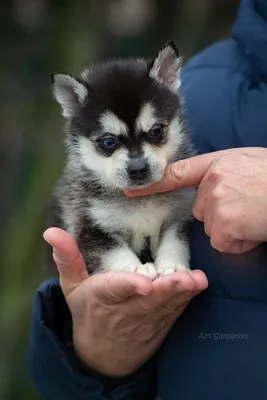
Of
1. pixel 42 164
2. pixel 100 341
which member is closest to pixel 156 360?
pixel 100 341

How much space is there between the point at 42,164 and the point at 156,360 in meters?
2.30

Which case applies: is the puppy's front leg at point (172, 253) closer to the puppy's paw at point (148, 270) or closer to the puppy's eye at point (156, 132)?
the puppy's paw at point (148, 270)

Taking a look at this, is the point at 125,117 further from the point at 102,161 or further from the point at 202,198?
the point at 202,198

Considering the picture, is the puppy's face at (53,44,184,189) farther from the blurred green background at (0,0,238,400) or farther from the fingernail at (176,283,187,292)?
the blurred green background at (0,0,238,400)

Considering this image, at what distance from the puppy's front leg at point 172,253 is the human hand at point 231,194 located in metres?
0.17

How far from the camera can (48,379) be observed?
2.22 meters

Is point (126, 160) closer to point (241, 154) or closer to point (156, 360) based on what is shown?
point (241, 154)

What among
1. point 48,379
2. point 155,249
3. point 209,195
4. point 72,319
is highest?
point 209,195

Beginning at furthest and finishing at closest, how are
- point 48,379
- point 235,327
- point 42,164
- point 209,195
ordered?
point 42,164
point 48,379
point 235,327
point 209,195

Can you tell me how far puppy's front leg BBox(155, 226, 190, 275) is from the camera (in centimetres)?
195

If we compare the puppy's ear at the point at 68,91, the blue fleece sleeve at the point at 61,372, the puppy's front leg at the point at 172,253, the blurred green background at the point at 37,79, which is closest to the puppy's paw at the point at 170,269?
the puppy's front leg at the point at 172,253

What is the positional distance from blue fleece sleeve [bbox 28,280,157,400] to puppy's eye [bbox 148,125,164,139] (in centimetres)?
59

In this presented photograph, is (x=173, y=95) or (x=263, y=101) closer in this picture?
(x=263, y=101)

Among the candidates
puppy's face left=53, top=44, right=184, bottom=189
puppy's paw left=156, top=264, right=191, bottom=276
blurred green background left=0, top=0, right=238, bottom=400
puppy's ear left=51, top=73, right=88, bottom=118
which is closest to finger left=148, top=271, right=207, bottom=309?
puppy's paw left=156, top=264, right=191, bottom=276
